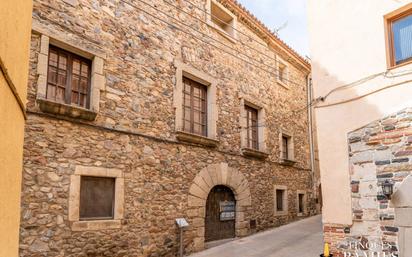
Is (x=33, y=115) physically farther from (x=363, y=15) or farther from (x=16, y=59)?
(x=363, y=15)

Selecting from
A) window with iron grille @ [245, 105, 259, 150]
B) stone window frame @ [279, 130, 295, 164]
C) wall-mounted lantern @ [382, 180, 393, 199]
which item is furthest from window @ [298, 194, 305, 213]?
wall-mounted lantern @ [382, 180, 393, 199]

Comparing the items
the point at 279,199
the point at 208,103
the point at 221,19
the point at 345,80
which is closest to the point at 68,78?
the point at 208,103

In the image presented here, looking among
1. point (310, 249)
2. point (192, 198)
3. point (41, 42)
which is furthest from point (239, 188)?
point (41, 42)

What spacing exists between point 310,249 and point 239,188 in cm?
235

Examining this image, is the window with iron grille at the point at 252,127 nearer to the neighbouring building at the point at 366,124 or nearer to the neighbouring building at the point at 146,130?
the neighbouring building at the point at 146,130

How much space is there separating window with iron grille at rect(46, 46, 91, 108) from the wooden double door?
152 inches

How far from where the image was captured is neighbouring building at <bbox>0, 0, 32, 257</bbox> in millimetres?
1804

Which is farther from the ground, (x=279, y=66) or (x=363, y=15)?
(x=279, y=66)

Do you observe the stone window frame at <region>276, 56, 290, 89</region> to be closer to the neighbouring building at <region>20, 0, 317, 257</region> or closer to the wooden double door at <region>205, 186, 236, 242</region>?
the neighbouring building at <region>20, 0, 317, 257</region>

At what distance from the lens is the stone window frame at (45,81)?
524 cm

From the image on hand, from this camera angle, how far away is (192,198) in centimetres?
747

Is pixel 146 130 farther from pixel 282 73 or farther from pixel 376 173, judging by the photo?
pixel 282 73

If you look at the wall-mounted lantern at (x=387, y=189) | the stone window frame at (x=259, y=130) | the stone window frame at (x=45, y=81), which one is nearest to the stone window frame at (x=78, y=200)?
the stone window frame at (x=45, y=81)

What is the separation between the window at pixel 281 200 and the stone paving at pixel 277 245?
2.98 feet
